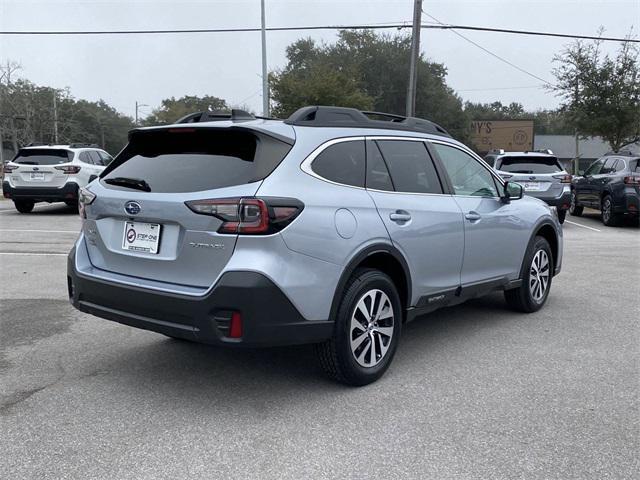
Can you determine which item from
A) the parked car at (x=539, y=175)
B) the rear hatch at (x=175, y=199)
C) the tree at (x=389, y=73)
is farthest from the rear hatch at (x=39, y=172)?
the tree at (x=389, y=73)

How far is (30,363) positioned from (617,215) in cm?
1320

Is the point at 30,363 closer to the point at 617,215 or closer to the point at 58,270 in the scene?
the point at 58,270

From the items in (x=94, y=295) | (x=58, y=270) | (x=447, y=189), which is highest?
(x=447, y=189)

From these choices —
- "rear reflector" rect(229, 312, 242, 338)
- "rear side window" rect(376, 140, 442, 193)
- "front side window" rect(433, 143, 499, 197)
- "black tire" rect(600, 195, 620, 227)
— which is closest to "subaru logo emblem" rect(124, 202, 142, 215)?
"rear reflector" rect(229, 312, 242, 338)

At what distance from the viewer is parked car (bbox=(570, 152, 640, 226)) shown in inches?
528

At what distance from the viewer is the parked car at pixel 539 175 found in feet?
45.0

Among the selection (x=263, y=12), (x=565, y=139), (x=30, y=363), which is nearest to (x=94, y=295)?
(x=30, y=363)

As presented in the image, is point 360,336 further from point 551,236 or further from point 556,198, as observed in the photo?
point 556,198

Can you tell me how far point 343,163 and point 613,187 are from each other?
1201 cm

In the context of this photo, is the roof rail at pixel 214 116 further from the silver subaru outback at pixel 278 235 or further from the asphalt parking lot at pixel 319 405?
the asphalt parking lot at pixel 319 405

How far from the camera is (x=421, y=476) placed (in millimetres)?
2854

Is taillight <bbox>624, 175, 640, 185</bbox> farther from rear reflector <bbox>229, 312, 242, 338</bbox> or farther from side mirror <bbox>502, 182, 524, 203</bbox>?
rear reflector <bbox>229, 312, 242, 338</bbox>

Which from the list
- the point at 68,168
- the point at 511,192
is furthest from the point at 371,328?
the point at 68,168

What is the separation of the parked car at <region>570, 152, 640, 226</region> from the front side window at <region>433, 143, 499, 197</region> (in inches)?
375
